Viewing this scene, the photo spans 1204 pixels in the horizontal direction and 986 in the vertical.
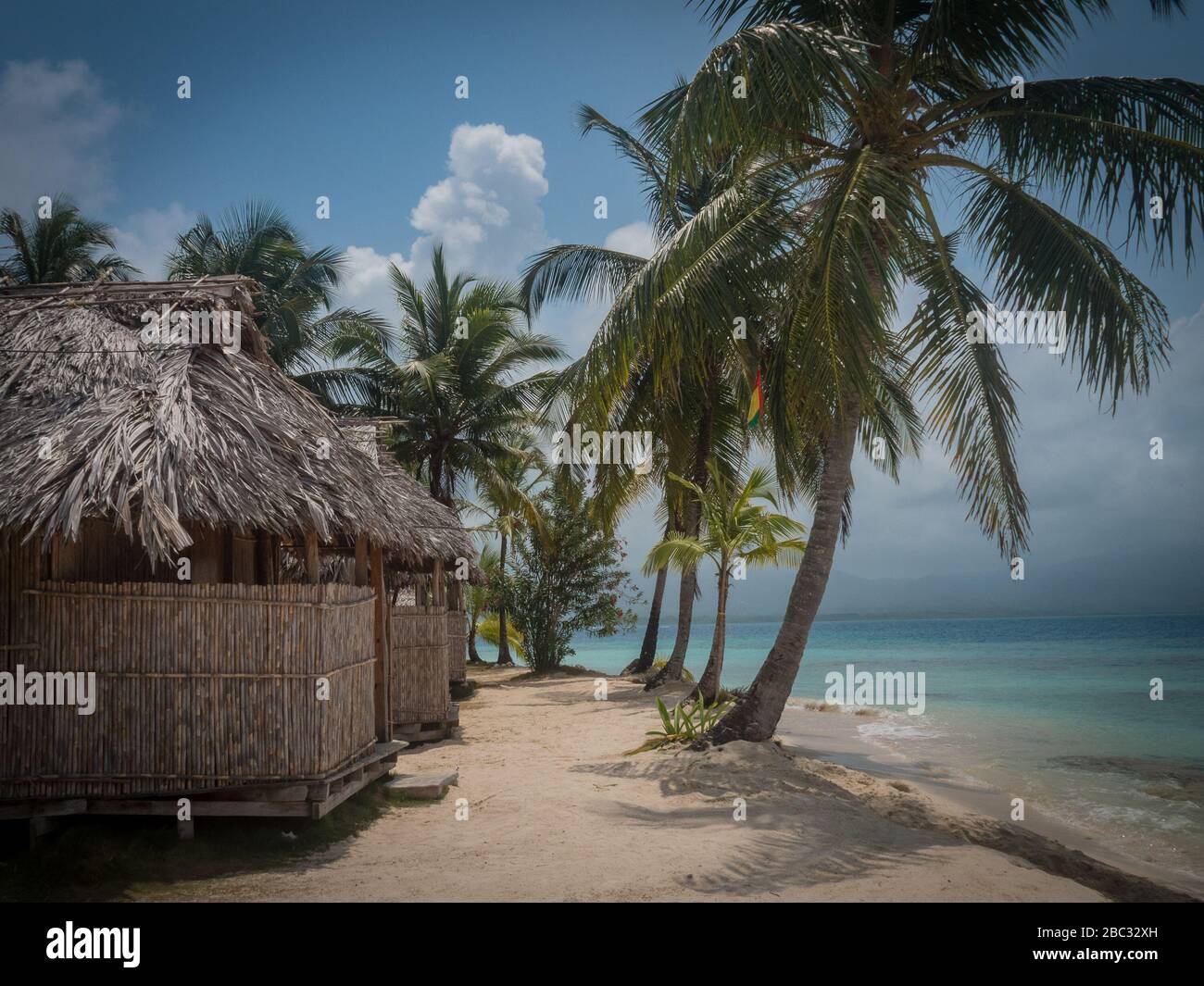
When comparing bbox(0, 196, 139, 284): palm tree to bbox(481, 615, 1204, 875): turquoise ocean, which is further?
bbox(0, 196, 139, 284): palm tree

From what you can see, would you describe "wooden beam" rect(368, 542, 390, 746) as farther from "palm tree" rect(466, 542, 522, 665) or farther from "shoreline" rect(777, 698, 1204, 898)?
"palm tree" rect(466, 542, 522, 665)

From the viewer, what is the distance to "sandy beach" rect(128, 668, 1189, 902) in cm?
519

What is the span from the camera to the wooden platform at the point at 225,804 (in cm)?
580

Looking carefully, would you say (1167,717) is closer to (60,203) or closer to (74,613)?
(74,613)

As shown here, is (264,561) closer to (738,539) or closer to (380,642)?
(380,642)

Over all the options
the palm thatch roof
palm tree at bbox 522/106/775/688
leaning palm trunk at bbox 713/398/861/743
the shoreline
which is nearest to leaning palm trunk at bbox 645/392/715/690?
palm tree at bbox 522/106/775/688

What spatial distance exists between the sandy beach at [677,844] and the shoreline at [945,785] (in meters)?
0.27

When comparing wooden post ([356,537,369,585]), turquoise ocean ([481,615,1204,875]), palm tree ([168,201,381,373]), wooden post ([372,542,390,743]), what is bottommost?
turquoise ocean ([481,615,1204,875])

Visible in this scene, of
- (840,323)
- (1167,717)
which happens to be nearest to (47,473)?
(840,323)

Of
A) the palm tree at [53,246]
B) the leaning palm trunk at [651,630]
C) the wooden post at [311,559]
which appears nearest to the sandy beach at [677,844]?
the wooden post at [311,559]

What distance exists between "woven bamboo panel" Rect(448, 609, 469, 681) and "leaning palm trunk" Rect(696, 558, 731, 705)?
5572 millimetres

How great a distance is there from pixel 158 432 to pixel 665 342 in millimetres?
5226

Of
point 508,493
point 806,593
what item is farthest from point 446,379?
point 806,593
